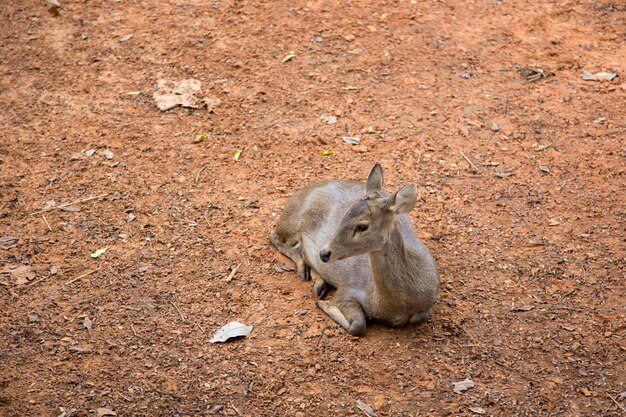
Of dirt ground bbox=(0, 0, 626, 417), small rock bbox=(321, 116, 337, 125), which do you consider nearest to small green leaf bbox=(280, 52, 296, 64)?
dirt ground bbox=(0, 0, 626, 417)

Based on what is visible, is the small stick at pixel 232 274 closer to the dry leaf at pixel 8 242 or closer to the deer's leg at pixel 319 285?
the deer's leg at pixel 319 285

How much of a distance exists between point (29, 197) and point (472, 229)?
148 inches

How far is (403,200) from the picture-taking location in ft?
18.0

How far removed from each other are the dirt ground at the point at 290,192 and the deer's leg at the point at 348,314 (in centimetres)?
8

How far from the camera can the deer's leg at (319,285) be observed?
6.26 meters

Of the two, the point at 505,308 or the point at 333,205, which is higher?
the point at 333,205

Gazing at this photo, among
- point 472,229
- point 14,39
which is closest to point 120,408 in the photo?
point 472,229

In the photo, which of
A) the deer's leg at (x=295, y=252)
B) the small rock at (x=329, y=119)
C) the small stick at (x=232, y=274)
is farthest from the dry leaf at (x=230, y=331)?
the small rock at (x=329, y=119)

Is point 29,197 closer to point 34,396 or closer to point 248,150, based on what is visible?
point 248,150

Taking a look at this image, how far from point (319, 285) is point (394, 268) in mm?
848

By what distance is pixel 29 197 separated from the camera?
23.3 ft

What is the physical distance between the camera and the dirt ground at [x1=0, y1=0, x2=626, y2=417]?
538cm

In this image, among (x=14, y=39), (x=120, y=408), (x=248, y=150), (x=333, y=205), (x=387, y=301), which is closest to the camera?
(x=120, y=408)

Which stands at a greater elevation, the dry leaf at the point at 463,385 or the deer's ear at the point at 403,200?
the deer's ear at the point at 403,200
